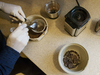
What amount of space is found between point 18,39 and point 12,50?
0.08 metres

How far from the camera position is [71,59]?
24.7 inches

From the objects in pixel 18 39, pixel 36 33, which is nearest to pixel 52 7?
pixel 36 33

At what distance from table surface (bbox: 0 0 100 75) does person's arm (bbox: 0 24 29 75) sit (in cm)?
8

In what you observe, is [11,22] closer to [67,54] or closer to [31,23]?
[31,23]

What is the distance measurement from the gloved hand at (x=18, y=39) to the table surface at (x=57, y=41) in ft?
0.23

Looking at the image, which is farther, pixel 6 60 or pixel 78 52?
pixel 78 52

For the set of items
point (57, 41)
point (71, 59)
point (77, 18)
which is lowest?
point (71, 59)

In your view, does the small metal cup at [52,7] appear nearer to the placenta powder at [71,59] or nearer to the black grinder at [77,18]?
the black grinder at [77,18]

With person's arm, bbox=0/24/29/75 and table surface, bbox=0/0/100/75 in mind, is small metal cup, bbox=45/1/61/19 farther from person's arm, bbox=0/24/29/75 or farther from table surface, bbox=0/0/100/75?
person's arm, bbox=0/24/29/75

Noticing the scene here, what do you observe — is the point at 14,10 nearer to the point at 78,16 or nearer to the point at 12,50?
the point at 12,50

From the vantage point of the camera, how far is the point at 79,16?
556 mm

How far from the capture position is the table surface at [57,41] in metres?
0.60

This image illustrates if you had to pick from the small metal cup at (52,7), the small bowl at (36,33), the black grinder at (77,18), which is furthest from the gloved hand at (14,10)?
the black grinder at (77,18)

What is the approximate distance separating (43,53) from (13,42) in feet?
0.67
